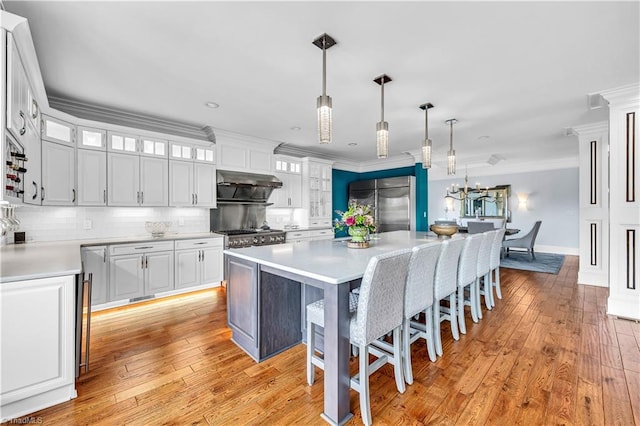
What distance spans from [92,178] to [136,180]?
1.53 feet

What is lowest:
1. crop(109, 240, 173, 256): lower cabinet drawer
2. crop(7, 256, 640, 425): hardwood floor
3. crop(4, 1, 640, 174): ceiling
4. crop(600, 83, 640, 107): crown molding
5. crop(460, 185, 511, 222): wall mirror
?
crop(7, 256, 640, 425): hardwood floor

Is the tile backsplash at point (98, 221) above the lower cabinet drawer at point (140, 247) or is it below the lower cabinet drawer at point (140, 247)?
above

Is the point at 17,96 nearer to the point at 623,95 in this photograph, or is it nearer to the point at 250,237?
the point at 250,237

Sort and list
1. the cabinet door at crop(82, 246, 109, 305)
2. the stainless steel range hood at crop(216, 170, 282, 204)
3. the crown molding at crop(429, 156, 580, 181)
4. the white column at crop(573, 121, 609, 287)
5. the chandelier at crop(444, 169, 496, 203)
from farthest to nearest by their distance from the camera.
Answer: the chandelier at crop(444, 169, 496, 203) → the crown molding at crop(429, 156, 580, 181) → the stainless steel range hood at crop(216, 170, 282, 204) → the white column at crop(573, 121, 609, 287) → the cabinet door at crop(82, 246, 109, 305)

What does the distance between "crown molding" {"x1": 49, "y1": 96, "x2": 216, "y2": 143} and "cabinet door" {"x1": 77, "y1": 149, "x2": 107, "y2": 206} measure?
46 centimetres

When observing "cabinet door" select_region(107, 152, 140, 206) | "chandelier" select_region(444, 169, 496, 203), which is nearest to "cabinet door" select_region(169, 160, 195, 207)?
"cabinet door" select_region(107, 152, 140, 206)

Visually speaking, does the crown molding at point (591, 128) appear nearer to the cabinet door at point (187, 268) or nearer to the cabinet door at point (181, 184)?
the cabinet door at point (181, 184)

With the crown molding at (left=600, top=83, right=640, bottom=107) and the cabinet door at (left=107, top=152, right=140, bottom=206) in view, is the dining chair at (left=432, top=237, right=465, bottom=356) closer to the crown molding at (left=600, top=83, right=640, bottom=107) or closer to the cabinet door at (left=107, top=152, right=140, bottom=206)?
the crown molding at (left=600, top=83, right=640, bottom=107)

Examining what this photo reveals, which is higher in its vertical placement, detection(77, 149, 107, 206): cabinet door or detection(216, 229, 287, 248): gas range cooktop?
detection(77, 149, 107, 206): cabinet door

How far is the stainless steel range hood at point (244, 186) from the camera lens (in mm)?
4648

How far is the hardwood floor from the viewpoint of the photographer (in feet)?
5.67

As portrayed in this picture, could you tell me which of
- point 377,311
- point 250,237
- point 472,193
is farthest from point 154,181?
point 472,193

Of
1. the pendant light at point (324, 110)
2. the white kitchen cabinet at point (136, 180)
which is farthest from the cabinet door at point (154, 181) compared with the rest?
the pendant light at point (324, 110)

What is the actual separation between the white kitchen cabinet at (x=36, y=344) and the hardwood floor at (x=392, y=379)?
125 mm
